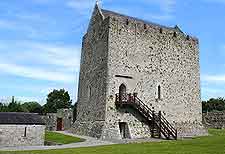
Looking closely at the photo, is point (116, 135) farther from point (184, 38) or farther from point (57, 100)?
point (57, 100)

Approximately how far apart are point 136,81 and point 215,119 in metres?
14.2

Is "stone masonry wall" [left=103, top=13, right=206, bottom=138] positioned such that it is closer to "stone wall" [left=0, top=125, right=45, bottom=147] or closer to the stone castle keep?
the stone castle keep

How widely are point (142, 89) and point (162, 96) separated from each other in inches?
85.4

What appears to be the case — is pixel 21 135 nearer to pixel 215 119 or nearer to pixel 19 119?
pixel 19 119

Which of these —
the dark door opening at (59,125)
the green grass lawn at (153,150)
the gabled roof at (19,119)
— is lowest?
the green grass lawn at (153,150)

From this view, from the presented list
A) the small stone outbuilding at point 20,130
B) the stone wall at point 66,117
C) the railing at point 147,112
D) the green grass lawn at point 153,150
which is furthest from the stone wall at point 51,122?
the green grass lawn at point 153,150

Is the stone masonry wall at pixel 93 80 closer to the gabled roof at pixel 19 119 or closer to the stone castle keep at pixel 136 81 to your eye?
the stone castle keep at pixel 136 81

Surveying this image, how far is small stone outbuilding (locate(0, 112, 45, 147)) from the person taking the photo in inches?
733

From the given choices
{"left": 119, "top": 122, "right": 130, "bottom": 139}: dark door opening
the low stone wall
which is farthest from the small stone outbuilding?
the low stone wall

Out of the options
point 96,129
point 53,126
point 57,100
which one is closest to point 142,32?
point 96,129

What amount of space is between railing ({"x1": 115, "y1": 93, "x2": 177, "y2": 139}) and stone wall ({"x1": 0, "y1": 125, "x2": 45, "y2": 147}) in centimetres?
663

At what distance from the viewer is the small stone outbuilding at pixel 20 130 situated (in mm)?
18609

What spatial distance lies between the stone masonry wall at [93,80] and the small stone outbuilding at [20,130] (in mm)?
4732

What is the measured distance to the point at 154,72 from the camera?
86.7 ft
